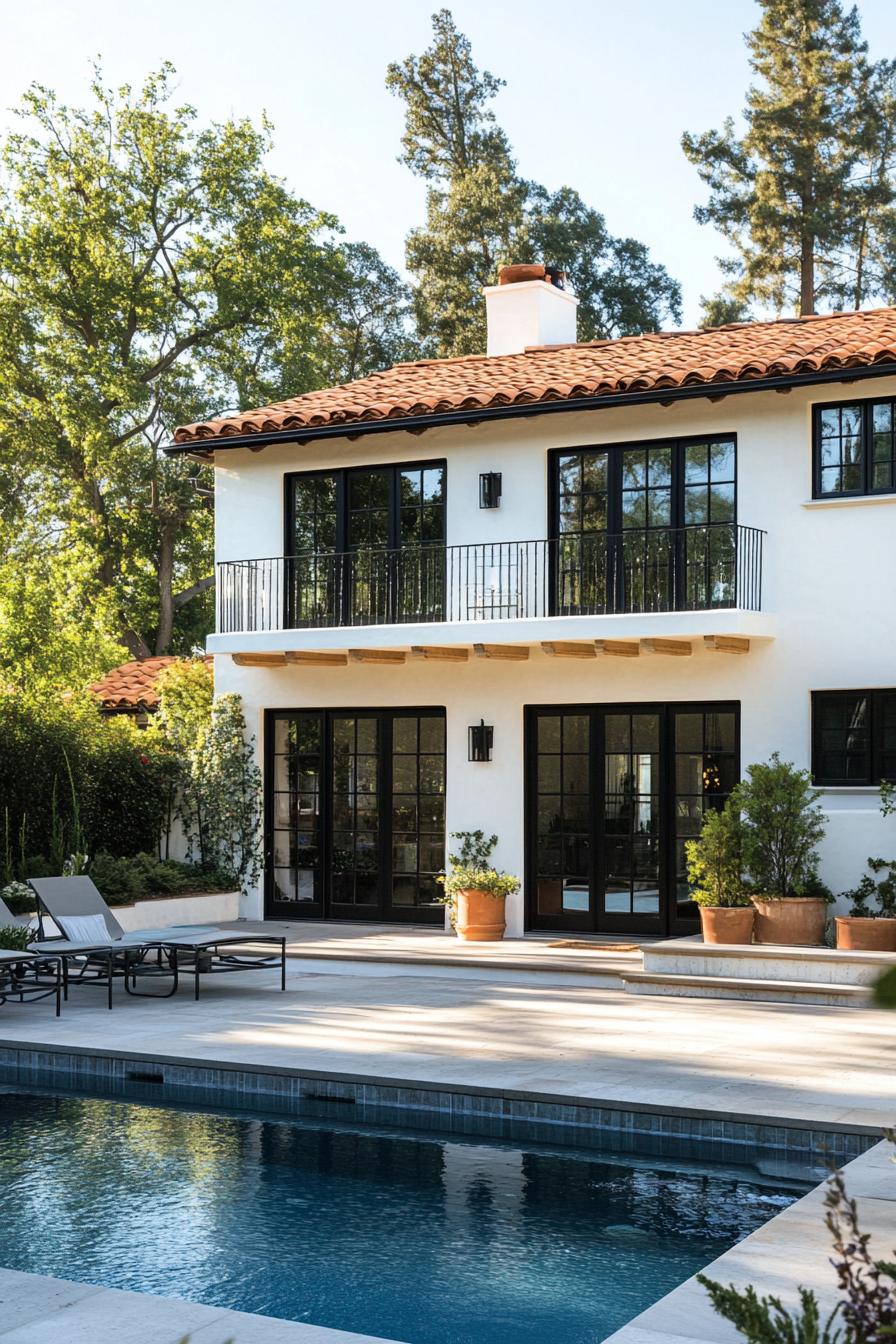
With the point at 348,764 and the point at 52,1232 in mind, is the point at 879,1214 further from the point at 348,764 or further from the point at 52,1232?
the point at 348,764

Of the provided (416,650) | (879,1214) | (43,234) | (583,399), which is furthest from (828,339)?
(43,234)

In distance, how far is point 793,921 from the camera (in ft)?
45.4

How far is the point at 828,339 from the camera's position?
16344 millimetres

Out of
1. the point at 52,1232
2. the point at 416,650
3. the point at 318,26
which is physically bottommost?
the point at 52,1232

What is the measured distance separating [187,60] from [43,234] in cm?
519

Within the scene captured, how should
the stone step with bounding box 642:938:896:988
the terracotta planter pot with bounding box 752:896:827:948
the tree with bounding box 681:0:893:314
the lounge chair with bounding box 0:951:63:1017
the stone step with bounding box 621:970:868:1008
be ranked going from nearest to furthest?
the lounge chair with bounding box 0:951:63:1017, the stone step with bounding box 621:970:868:1008, the stone step with bounding box 642:938:896:988, the terracotta planter pot with bounding box 752:896:827:948, the tree with bounding box 681:0:893:314

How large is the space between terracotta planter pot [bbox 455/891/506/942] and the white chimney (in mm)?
7864

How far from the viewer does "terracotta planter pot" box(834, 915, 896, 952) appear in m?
13.4

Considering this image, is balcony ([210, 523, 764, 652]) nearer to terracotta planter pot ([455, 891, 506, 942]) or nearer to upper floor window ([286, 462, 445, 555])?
upper floor window ([286, 462, 445, 555])

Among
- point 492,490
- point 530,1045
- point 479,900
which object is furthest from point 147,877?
point 530,1045

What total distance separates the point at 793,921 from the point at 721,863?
0.86 m

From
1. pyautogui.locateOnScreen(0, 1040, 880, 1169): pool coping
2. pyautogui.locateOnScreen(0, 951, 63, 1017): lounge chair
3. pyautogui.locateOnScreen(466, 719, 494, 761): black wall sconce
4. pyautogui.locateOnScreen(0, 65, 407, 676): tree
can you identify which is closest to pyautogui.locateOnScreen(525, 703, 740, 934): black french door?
pyautogui.locateOnScreen(466, 719, 494, 761): black wall sconce

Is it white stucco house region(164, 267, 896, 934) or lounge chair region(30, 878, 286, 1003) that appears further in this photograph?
white stucco house region(164, 267, 896, 934)

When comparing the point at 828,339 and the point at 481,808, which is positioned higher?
the point at 828,339
